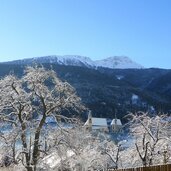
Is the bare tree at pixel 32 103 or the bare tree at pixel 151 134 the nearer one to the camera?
the bare tree at pixel 32 103

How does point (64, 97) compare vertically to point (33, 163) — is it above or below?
above

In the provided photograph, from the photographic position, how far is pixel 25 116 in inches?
1086

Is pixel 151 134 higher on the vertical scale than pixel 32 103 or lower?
lower

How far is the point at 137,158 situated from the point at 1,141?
809 inches

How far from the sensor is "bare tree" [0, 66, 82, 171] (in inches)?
1025

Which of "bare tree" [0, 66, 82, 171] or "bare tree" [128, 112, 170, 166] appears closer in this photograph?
"bare tree" [0, 66, 82, 171]

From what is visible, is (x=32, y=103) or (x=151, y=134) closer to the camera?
(x=32, y=103)

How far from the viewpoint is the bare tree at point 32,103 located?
26031mm

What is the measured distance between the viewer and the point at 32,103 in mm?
28328

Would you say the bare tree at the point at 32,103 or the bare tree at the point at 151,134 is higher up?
the bare tree at the point at 32,103

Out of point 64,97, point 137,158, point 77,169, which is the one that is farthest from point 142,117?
point 64,97

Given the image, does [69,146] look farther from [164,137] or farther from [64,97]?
[164,137]

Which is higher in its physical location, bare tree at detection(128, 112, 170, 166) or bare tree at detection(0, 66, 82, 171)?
bare tree at detection(0, 66, 82, 171)

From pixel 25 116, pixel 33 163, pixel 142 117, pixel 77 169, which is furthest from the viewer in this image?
pixel 142 117
